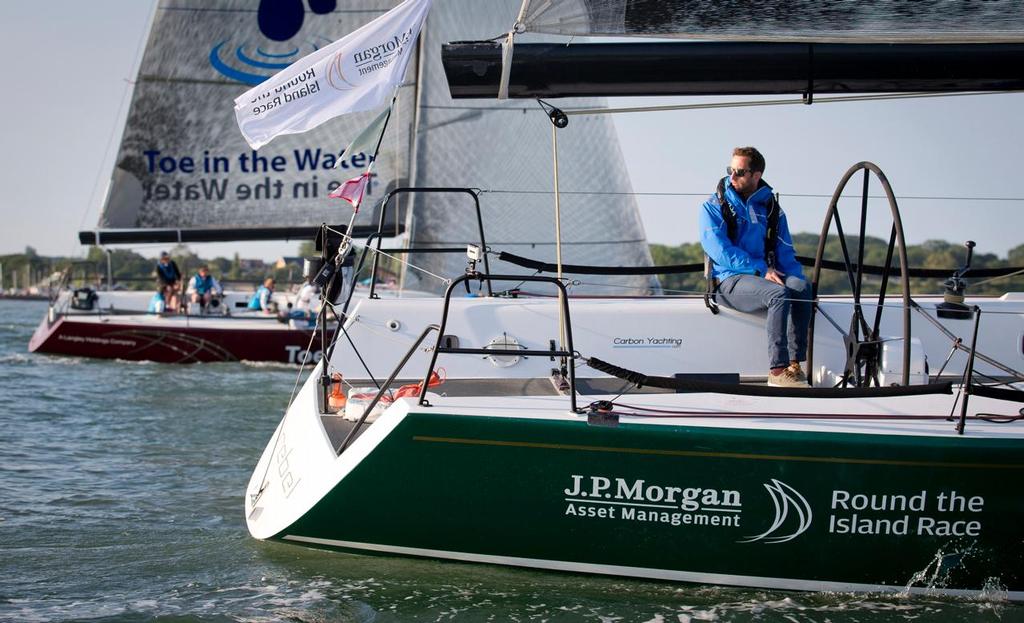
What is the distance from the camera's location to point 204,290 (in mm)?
19297

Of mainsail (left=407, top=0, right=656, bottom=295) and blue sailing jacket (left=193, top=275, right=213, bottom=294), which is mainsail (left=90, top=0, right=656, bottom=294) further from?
blue sailing jacket (left=193, top=275, right=213, bottom=294)

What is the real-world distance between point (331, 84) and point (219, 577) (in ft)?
8.04

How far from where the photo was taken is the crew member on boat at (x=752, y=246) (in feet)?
17.0

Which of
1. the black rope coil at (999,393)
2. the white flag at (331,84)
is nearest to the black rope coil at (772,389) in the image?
the black rope coil at (999,393)

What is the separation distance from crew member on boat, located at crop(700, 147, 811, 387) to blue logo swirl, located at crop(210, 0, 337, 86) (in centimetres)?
1217

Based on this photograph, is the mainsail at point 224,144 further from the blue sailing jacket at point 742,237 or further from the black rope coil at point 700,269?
the blue sailing jacket at point 742,237

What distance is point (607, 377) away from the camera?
18.5ft

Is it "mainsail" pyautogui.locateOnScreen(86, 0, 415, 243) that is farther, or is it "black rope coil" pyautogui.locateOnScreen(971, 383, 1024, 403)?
"mainsail" pyautogui.locateOnScreen(86, 0, 415, 243)

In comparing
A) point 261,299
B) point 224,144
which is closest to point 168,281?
point 261,299

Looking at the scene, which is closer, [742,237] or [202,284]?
[742,237]

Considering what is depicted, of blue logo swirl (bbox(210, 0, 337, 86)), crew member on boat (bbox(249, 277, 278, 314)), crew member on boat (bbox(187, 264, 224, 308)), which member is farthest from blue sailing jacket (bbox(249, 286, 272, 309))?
blue logo swirl (bbox(210, 0, 337, 86))

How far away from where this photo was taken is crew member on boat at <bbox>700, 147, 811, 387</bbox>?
17.0 feet

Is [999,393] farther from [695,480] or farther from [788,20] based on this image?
[788,20]

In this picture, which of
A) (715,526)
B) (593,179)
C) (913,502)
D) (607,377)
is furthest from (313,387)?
(593,179)
